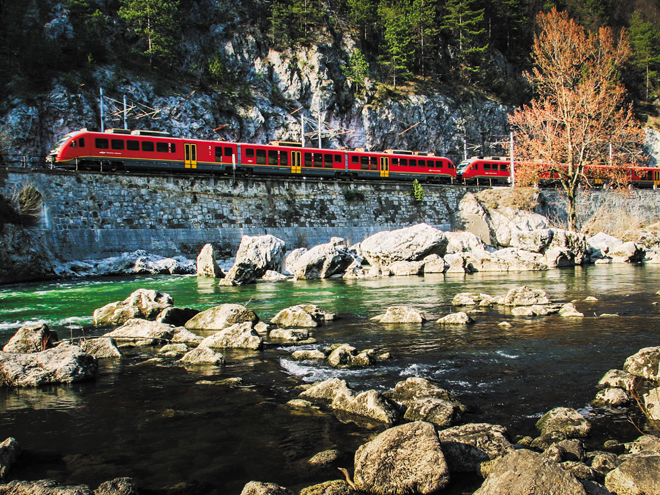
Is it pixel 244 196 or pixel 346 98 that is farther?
pixel 346 98

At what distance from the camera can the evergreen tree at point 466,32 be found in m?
57.7

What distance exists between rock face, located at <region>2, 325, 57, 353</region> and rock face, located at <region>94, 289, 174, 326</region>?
8.82 feet

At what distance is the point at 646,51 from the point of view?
67000 millimetres

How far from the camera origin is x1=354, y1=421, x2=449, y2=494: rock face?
128 inches

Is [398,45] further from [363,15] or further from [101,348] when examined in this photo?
[101,348]

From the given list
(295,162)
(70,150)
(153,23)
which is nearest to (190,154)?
(70,150)

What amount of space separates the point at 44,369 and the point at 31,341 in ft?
4.44

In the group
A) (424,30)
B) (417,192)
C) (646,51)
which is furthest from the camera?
(646,51)

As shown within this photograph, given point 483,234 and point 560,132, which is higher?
point 560,132

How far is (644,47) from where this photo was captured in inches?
2653

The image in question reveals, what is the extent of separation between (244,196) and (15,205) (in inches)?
461

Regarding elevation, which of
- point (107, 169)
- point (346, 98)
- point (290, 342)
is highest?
point (346, 98)

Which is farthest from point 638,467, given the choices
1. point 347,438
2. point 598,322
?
point 598,322

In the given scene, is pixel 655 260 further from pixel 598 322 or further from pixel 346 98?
pixel 346 98
